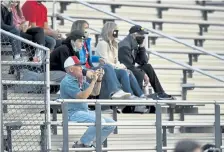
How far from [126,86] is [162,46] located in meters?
4.19

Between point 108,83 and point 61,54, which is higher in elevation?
point 61,54

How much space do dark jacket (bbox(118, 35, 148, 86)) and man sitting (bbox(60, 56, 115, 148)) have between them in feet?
5.71

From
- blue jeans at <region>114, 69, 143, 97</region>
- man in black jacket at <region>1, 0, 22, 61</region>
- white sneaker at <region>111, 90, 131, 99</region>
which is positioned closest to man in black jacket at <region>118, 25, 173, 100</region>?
blue jeans at <region>114, 69, 143, 97</region>

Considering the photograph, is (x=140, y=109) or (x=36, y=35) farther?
(x=36, y=35)

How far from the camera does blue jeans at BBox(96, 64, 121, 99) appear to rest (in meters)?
13.7

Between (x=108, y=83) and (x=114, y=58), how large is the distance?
65 centimetres

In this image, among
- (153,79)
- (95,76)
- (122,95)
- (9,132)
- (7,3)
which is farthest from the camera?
(153,79)

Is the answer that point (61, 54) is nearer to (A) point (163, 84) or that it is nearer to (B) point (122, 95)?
(B) point (122, 95)

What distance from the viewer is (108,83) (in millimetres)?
13781

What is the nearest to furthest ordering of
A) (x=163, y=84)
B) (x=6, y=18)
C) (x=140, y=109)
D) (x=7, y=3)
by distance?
(x=140, y=109) → (x=6, y=18) → (x=7, y=3) → (x=163, y=84)

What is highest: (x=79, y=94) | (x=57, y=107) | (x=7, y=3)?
(x=7, y=3)

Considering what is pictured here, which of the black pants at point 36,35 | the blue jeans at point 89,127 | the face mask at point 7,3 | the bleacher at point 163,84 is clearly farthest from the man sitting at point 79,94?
the face mask at point 7,3

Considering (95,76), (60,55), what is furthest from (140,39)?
(95,76)

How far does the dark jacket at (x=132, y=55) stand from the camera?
47.6 feet
